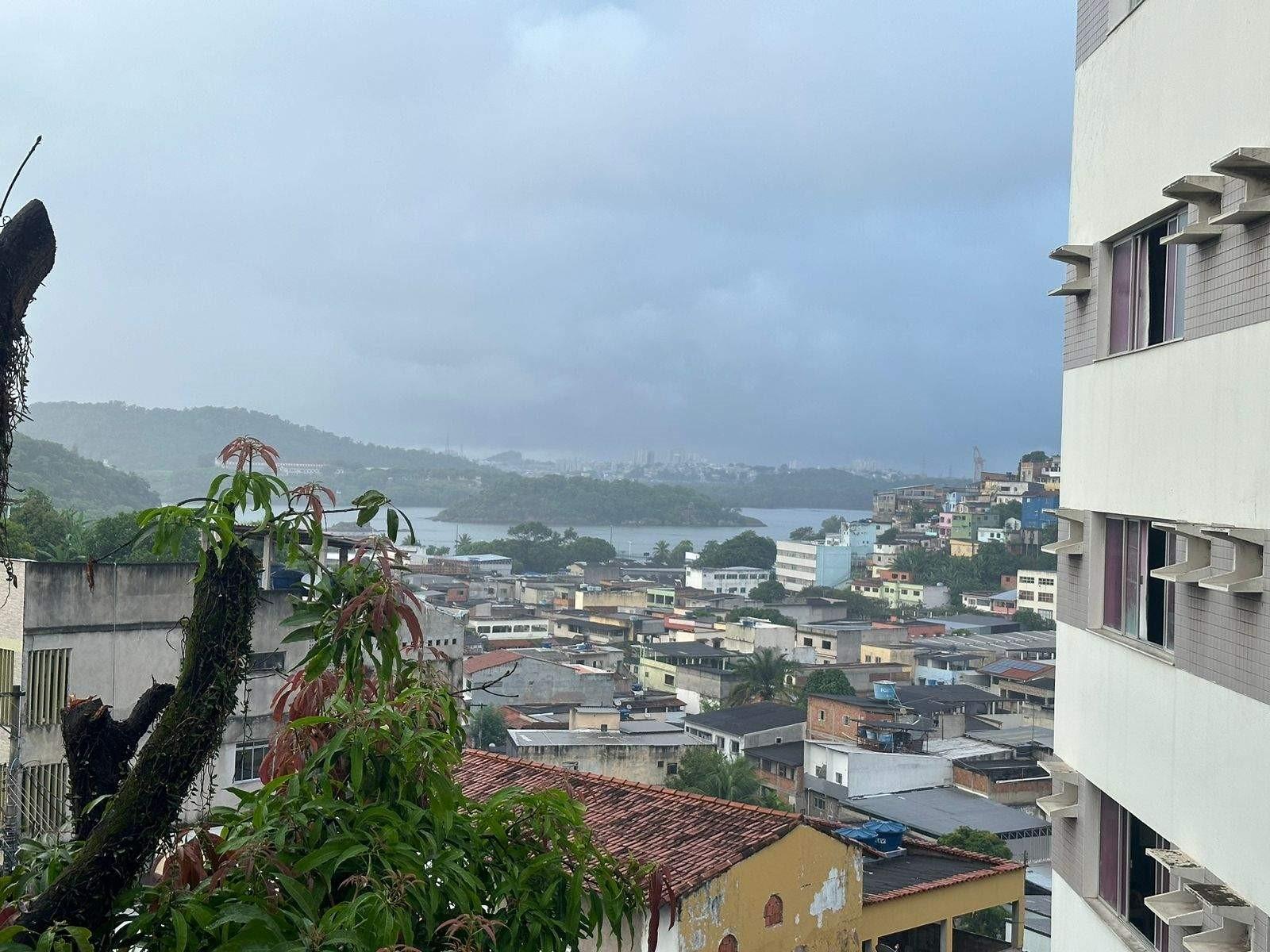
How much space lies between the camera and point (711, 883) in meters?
9.52

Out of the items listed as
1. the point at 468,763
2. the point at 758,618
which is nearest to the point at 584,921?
the point at 468,763

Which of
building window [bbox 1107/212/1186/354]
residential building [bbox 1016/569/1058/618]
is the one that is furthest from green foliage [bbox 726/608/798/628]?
building window [bbox 1107/212/1186/354]

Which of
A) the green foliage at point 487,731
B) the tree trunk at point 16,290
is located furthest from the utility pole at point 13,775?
the green foliage at point 487,731

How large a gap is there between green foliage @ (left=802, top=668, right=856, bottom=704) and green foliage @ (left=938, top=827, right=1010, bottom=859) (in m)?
19.9

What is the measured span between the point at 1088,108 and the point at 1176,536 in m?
2.25

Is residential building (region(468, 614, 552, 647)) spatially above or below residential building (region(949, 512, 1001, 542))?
below

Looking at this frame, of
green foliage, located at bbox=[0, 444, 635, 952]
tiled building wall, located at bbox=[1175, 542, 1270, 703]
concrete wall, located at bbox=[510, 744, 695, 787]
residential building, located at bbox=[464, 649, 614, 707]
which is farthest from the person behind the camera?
residential building, located at bbox=[464, 649, 614, 707]

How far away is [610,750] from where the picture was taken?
2867 centimetres

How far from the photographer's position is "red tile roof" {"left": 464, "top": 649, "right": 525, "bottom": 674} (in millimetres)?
41706

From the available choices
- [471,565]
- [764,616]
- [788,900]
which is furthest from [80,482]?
[788,900]

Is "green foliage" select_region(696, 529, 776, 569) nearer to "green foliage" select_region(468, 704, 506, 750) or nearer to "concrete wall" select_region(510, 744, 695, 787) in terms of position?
"green foliage" select_region(468, 704, 506, 750)

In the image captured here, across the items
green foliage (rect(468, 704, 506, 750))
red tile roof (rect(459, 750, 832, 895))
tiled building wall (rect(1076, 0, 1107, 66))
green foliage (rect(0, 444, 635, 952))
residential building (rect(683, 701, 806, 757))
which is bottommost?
residential building (rect(683, 701, 806, 757))

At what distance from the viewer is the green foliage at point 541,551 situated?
11362cm

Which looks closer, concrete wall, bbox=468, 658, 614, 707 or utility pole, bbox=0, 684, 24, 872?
utility pole, bbox=0, 684, 24, 872
